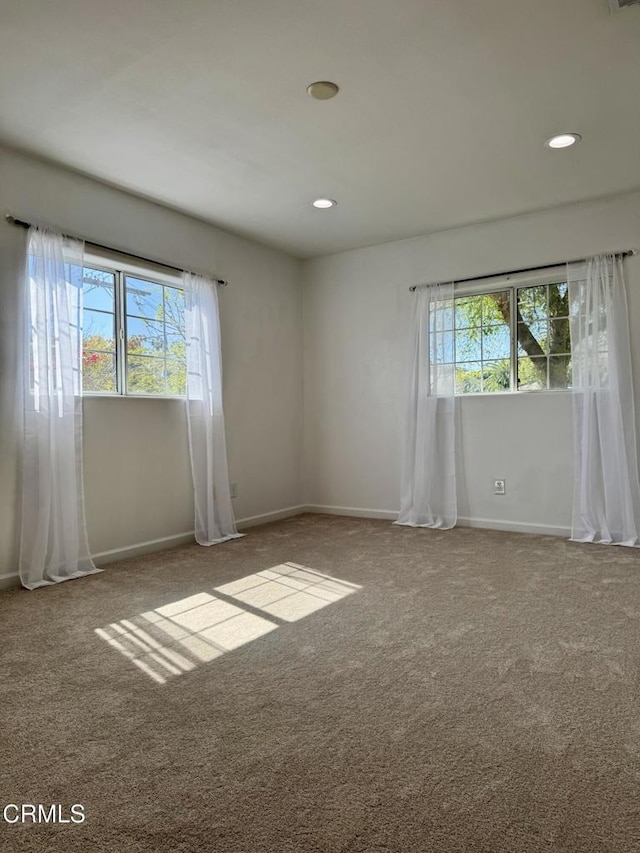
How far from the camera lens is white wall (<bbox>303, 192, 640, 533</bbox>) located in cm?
448

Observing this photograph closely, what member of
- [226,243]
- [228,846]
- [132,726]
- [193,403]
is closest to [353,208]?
[226,243]

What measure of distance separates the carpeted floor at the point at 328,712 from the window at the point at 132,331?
1463 millimetres

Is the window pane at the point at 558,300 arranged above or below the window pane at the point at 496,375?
above

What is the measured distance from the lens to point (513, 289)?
4770mm

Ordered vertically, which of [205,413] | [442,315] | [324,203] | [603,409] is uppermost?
[324,203]

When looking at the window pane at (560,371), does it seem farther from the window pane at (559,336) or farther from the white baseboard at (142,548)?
the white baseboard at (142,548)

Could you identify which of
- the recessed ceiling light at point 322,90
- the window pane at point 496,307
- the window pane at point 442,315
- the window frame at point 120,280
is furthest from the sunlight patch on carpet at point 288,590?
the window pane at point 496,307

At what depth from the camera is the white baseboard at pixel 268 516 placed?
505cm

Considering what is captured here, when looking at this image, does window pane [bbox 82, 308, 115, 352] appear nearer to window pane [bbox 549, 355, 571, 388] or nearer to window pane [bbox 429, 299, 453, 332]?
window pane [bbox 429, 299, 453, 332]

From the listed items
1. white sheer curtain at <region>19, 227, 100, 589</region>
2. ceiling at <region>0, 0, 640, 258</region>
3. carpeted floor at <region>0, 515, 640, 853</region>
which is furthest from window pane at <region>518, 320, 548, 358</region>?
white sheer curtain at <region>19, 227, 100, 589</region>

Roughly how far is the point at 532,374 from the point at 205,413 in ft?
8.88

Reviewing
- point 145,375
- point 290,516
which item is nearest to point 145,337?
point 145,375

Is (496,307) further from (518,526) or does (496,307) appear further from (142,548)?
(142,548)

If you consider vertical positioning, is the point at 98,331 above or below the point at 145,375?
above
